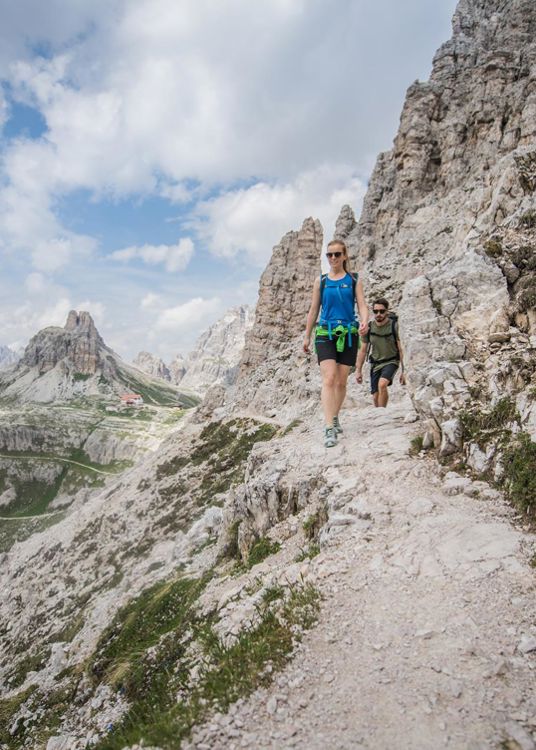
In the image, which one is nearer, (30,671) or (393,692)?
(393,692)

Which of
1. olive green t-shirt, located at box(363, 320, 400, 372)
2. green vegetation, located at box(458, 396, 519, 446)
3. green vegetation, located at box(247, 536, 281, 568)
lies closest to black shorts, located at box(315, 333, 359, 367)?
olive green t-shirt, located at box(363, 320, 400, 372)

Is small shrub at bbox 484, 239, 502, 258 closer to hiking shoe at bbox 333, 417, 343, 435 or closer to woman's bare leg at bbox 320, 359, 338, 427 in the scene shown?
woman's bare leg at bbox 320, 359, 338, 427

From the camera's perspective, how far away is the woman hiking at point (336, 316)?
1065cm

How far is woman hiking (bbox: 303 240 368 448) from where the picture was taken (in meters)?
10.7

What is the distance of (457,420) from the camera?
9.28 metres

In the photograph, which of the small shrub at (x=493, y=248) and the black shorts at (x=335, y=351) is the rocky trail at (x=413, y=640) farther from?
the small shrub at (x=493, y=248)

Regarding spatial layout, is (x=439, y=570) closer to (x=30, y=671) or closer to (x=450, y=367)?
(x=450, y=367)

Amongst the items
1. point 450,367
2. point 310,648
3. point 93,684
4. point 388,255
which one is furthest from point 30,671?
point 388,255

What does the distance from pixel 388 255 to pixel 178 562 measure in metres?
51.0

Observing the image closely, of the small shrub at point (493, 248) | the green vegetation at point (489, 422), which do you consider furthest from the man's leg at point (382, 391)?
the small shrub at point (493, 248)

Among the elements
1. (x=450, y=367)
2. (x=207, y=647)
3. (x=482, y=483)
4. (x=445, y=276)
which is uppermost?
(x=445, y=276)

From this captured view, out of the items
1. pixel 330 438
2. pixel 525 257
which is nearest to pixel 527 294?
pixel 525 257

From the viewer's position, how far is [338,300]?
10.7 m

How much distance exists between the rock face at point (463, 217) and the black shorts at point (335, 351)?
6.78ft
